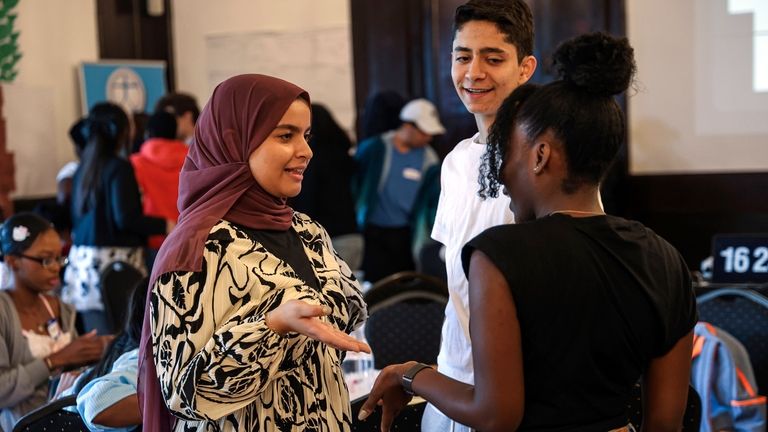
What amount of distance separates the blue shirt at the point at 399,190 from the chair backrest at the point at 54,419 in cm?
330

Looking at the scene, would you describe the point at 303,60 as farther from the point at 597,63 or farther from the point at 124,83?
the point at 597,63

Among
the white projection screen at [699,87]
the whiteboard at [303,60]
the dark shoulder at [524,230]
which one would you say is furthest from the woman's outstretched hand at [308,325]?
the whiteboard at [303,60]

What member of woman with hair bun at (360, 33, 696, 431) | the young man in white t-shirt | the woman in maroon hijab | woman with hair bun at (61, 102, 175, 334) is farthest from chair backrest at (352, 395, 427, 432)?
woman with hair bun at (61, 102, 175, 334)

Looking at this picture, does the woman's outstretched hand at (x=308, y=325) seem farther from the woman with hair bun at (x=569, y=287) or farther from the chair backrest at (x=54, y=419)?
the chair backrest at (x=54, y=419)

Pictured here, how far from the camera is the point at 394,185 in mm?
5414

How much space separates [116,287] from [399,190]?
185 centimetres

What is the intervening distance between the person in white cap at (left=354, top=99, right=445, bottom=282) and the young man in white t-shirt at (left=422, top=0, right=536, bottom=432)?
328 cm

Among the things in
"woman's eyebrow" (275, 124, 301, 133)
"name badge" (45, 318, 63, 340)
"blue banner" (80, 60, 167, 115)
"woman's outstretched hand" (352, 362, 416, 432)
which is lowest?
"name badge" (45, 318, 63, 340)

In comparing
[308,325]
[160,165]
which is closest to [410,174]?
[160,165]

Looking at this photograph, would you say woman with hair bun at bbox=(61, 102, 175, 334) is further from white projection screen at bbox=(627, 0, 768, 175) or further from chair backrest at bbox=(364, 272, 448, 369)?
white projection screen at bbox=(627, 0, 768, 175)

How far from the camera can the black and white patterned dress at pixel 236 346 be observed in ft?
5.13

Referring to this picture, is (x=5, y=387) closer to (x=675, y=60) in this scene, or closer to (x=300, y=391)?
(x=300, y=391)

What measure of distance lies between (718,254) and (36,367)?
7.97 ft

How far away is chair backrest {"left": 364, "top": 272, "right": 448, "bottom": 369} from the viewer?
3.36m
